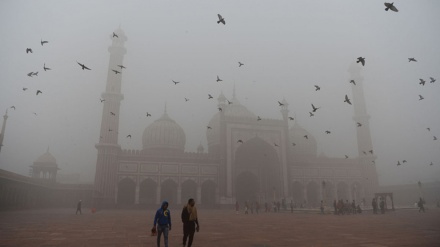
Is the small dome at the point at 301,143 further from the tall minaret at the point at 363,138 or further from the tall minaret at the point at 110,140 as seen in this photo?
the tall minaret at the point at 110,140

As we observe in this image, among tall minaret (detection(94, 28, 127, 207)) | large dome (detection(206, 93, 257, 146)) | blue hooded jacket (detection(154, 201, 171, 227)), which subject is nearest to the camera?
blue hooded jacket (detection(154, 201, 171, 227))

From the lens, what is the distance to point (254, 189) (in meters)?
35.7

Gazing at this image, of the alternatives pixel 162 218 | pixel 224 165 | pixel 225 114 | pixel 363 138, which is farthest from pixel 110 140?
pixel 363 138

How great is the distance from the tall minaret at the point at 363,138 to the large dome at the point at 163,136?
70.0ft

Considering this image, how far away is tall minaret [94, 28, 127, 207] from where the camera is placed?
27906mm

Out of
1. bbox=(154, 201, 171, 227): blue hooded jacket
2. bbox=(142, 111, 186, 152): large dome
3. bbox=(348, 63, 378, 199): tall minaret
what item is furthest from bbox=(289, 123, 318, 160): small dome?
bbox=(154, 201, 171, 227): blue hooded jacket

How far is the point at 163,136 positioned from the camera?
35688 mm

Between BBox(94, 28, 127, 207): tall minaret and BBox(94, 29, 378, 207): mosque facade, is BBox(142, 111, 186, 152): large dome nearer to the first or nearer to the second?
BBox(94, 29, 378, 207): mosque facade

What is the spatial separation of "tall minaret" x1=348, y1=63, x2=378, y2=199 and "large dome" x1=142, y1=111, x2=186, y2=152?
21.3 metres

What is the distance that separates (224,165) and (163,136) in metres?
8.34

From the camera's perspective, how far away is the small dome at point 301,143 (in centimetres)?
4094

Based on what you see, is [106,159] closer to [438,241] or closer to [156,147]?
[156,147]

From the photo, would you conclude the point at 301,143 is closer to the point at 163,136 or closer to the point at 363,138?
Answer: the point at 363,138

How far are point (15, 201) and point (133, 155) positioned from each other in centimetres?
1025
